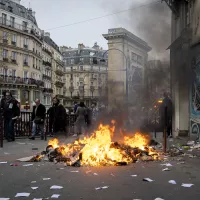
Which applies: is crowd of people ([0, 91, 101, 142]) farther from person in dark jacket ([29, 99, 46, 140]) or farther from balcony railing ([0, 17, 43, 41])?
balcony railing ([0, 17, 43, 41])

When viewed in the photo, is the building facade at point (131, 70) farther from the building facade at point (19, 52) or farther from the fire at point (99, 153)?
the building facade at point (19, 52)

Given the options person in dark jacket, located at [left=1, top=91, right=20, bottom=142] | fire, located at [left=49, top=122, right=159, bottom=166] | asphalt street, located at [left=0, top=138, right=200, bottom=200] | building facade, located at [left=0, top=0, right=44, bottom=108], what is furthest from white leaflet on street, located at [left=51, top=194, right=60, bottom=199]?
building facade, located at [left=0, top=0, right=44, bottom=108]

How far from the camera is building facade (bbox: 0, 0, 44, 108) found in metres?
52.0

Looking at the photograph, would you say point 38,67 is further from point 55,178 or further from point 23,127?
point 55,178

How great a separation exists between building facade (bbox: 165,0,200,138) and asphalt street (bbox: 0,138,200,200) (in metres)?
4.33

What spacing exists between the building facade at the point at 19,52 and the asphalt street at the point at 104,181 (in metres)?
46.4

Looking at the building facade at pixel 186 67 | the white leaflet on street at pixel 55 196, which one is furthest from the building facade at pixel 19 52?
the white leaflet on street at pixel 55 196

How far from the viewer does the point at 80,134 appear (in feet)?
44.8

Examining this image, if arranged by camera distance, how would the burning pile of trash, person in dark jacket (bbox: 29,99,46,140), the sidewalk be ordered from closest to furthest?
1. the burning pile of trash
2. the sidewalk
3. person in dark jacket (bbox: 29,99,46,140)

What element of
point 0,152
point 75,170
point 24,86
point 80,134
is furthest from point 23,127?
point 24,86

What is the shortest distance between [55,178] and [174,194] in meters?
2.35

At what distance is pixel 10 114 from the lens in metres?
11.3

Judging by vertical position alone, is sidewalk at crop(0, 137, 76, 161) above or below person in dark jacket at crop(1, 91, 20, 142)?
below

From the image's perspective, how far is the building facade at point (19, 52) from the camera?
5197 cm
